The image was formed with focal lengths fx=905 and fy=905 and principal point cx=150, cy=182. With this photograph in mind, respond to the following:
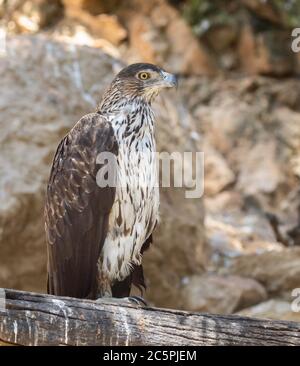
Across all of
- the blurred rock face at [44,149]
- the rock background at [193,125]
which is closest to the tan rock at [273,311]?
the rock background at [193,125]

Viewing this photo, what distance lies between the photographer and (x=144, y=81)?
6727mm

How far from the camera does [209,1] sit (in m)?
13.8

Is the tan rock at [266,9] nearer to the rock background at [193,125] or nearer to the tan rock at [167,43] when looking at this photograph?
the rock background at [193,125]

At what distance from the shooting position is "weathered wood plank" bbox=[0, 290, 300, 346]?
4.64 metres

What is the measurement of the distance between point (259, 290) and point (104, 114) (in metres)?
3.84

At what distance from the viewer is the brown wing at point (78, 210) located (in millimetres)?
6230

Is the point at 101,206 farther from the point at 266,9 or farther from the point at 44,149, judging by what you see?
the point at 266,9

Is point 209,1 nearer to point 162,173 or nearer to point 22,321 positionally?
point 162,173

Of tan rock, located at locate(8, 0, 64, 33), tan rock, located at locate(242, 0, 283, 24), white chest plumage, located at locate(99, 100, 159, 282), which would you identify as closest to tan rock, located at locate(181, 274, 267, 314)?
white chest plumage, located at locate(99, 100, 159, 282)

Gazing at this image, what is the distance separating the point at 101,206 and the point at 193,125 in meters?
6.24

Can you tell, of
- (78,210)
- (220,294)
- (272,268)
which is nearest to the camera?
(78,210)

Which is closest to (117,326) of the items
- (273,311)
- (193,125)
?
(273,311)

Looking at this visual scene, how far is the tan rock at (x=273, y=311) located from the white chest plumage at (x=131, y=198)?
284 centimetres

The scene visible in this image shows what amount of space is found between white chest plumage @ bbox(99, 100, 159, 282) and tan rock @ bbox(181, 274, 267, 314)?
126 inches
